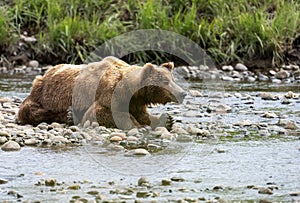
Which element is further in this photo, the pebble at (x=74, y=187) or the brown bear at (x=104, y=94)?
the brown bear at (x=104, y=94)

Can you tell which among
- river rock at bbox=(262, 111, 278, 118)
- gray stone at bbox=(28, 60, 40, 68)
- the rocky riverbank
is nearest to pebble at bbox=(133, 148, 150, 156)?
the rocky riverbank

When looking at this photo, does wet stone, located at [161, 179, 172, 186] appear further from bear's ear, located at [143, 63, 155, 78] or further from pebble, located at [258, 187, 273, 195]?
bear's ear, located at [143, 63, 155, 78]

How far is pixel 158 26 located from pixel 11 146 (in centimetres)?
709

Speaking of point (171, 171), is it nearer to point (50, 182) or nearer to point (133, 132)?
point (50, 182)

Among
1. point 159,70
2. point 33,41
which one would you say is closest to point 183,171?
point 159,70

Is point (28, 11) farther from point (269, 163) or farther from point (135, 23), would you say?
point (269, 163)

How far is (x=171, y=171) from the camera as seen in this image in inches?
228

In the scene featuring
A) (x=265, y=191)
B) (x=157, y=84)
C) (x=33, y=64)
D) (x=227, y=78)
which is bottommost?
(x=33, y=64)

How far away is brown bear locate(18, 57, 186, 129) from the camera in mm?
7488

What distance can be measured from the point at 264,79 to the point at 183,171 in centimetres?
660

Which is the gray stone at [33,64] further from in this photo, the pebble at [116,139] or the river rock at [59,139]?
the pebble at [116,139]

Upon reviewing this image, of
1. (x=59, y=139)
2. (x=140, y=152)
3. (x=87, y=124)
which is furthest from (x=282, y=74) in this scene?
(x=140, y=152)

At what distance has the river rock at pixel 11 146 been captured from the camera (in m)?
6.52

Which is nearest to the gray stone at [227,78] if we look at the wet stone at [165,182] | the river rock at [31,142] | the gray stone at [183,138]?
the gray stone at [183,138]
